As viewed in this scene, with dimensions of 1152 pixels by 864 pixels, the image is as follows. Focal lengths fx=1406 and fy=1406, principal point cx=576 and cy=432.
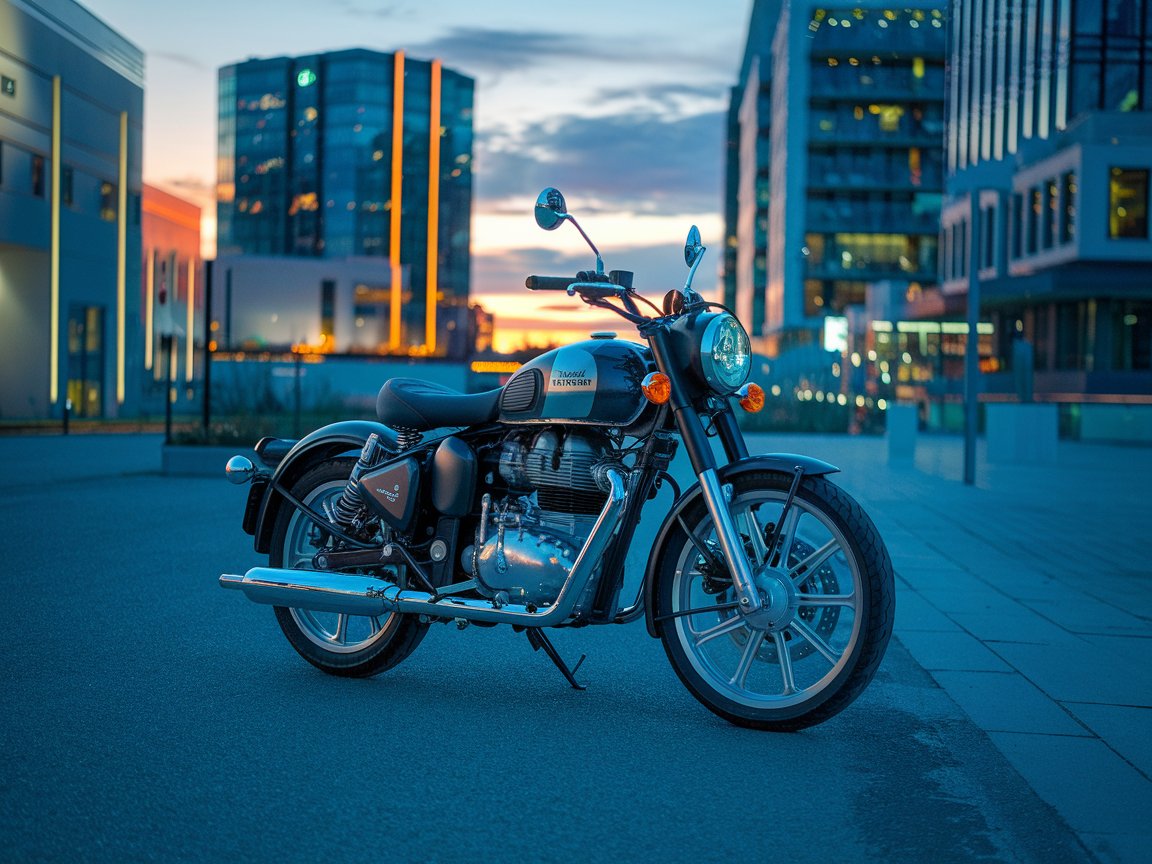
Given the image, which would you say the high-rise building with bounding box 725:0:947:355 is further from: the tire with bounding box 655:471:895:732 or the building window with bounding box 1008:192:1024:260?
the tire with bounding box 655:471:895:732

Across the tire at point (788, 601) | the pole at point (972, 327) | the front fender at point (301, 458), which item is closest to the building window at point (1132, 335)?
the pole at point (972, 327)

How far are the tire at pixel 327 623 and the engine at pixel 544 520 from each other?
549 mm

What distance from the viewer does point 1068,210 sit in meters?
40.4

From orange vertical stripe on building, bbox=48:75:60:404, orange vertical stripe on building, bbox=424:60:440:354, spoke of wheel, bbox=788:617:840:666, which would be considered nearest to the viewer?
spoke of wheel, bbox=788:617:840:666

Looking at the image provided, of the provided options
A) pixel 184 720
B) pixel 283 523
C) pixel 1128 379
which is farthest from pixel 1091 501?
pixel 1128 379

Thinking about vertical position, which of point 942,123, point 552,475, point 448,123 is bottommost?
point 552,475

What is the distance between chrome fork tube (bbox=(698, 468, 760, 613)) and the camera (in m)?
4.65

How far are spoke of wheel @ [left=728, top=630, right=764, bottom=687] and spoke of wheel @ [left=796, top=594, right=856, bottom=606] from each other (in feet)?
0.57

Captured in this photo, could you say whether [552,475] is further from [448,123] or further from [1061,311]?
[448,123]

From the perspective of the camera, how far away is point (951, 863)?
3.43 meters

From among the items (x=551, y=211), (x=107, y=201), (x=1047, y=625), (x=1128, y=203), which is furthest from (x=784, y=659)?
(x=107, y=201)

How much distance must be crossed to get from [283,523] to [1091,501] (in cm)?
1106

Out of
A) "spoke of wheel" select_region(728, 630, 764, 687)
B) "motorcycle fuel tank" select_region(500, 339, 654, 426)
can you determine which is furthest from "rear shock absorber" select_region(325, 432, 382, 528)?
"spoke of wheel" select_region(728, 630, 764, 687)

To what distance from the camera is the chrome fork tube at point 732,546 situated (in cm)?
465
